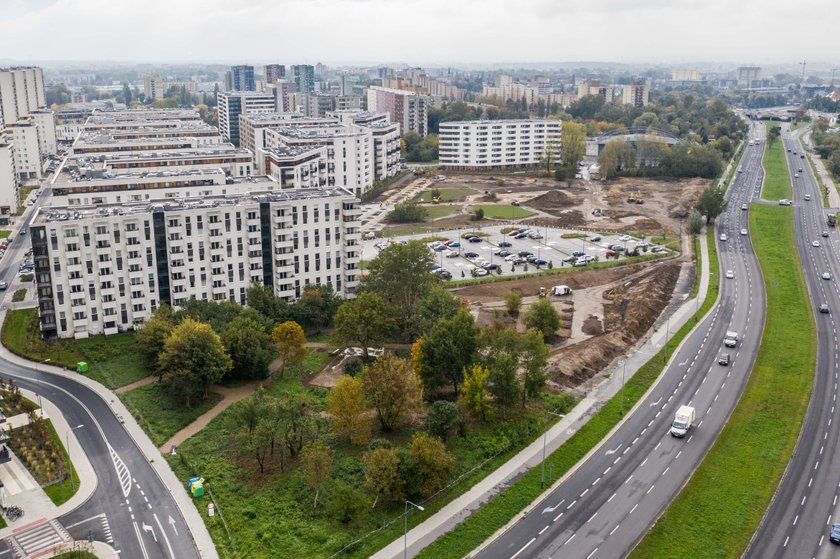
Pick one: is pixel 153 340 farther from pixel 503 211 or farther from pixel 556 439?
pixel 503 211

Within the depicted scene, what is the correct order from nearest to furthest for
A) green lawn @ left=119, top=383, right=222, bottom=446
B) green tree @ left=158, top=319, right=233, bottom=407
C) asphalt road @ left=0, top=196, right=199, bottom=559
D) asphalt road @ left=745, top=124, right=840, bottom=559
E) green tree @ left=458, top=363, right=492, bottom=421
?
asphalt road @ left=745, top=124, right=840, bottom=559, asphalt road @ left=0, top=196, right=199, bottom=559, green tree @ left=458, top=363, right=492, bottom=421, green lawn @ left=119, top=383, right=222, bottom=446, green tree @ left=158, top=319, right=233, bottom=407

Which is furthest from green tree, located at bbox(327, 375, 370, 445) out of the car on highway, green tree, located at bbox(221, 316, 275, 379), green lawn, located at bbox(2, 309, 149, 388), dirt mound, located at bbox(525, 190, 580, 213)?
dirt mound, located at bbox(525, 190, 580, 213)

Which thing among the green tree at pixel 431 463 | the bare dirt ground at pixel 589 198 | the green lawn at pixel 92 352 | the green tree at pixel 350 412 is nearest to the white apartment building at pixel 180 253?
the green lawn at pixel 92 352

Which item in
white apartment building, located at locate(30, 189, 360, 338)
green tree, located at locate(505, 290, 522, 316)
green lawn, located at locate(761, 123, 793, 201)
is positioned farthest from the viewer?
green lawn, located at locate(761, 123, 793, 201)

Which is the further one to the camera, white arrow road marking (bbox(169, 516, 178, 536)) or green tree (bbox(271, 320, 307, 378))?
green tree (bbox(271, 320, 307, 378))

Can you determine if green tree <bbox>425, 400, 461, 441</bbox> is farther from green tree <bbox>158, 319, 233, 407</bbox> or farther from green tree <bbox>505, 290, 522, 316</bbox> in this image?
green tree <bbox>505, 290, 522, 316</bbox>

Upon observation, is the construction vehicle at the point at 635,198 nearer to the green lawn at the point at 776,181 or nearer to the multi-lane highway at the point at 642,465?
the green lawn at the point at 776,181

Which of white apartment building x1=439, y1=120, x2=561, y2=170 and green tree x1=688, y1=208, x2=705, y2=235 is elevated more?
white apartment building x1=439, y1=120, x2=561, y2=170

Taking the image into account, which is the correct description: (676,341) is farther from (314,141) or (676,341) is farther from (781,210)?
(314,141)
